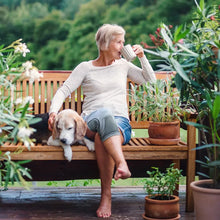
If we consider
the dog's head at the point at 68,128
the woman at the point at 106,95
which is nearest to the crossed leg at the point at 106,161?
the woman at the point at 106,95

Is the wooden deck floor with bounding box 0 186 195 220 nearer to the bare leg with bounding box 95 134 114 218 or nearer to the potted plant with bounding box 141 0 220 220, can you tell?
the bare leg with bounding box 95 134 114 218

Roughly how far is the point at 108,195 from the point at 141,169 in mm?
626

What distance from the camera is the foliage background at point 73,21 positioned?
934 centimetres

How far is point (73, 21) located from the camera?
9.85m

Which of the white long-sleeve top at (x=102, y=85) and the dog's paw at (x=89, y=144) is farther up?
the white long-sleeve top at (x=102, y=85)

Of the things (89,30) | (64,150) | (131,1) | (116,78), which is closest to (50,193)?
(64,150)

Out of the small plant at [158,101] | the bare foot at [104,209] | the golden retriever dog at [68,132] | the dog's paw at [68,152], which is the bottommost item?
the bare foot at [104,209]

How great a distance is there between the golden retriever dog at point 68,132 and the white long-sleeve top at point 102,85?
248 mm

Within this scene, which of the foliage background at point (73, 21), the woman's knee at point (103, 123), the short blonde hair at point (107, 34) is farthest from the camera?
the foliage background at point (73, 21)

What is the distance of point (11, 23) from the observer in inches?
378

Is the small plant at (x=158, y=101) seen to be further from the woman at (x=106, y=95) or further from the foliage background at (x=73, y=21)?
the foliage background at (x=73, y=21)

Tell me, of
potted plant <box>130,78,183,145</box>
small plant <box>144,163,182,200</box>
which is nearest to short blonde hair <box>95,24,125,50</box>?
potted plant <box>130,78,183,145</box>

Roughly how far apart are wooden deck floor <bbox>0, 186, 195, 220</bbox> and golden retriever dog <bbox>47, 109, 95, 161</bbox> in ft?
1.30

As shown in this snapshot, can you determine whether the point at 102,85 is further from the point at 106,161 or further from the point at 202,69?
the point at 202,69
